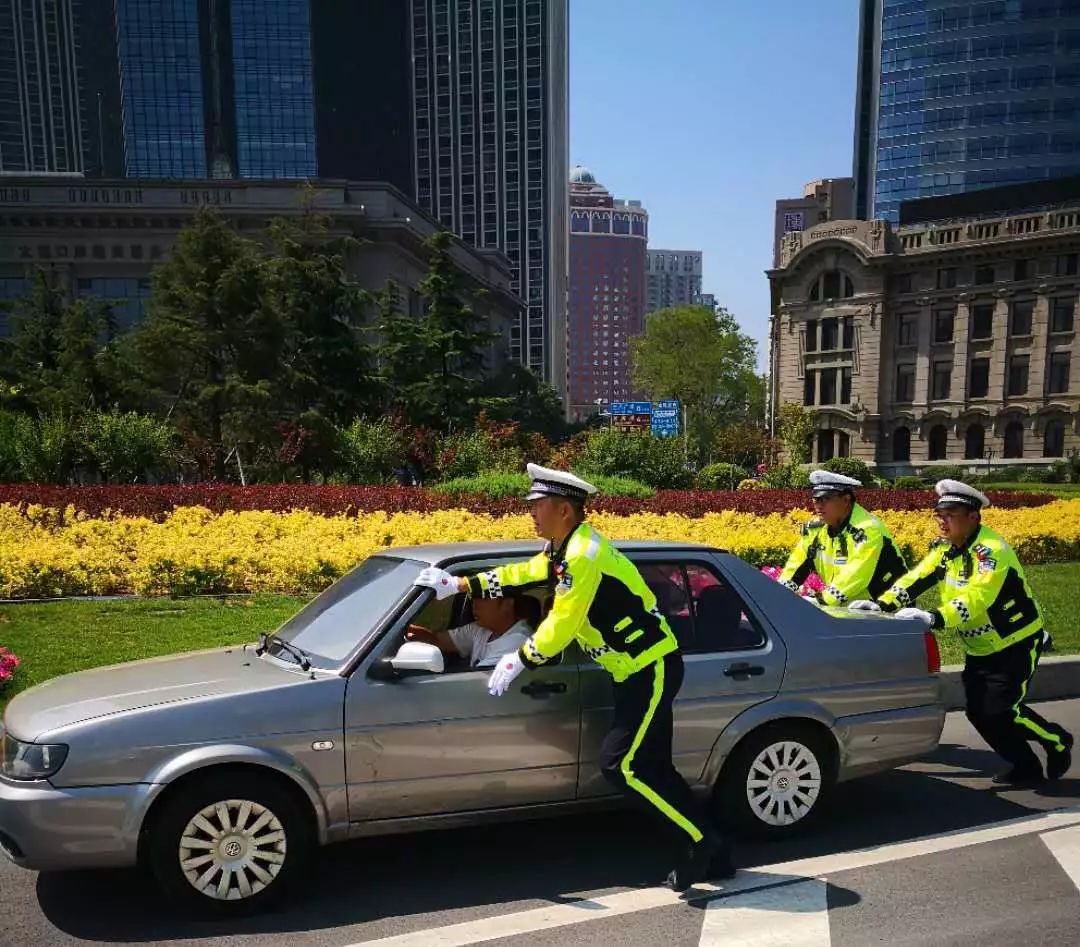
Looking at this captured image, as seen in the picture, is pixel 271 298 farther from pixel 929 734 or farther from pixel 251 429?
pixel 929 734

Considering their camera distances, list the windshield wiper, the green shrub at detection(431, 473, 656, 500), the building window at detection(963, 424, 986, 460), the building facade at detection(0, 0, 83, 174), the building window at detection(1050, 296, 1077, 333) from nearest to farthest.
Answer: the windshield wiper < the green shrub at detection(431, 473, 656, 500) < the building window at detection(1050, 296, 1077, 333) < the building window at detection(963, 424, 986, 460) < the building facade at detection(0, 0, 83, 174)

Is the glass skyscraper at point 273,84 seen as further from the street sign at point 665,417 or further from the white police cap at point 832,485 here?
the white police cap at point 832,485

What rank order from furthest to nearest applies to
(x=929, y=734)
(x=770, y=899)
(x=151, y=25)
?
(x=151, y=25), (x=929, y=734), (x=770, y=899)

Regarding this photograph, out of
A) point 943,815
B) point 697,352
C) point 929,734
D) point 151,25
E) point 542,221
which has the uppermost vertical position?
point 151,25

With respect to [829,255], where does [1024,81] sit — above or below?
above

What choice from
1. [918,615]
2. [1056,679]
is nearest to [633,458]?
[1056,679]

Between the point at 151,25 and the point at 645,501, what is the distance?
105006mm

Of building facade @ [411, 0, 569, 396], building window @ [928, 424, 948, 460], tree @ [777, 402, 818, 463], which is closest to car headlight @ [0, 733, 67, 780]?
tree @ [777, 402, 818, 463]

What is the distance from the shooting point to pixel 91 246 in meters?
57.4

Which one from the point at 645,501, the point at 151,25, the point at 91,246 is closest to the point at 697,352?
the point at 91,246

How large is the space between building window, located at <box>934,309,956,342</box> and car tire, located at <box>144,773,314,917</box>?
202 ft

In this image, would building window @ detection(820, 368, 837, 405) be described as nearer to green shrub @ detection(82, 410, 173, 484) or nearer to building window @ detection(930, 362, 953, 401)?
building window @ detection(930, 362, 953, 401)

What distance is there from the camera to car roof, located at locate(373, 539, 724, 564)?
443 cm

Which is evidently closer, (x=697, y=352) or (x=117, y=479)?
(x=117, y=479)
